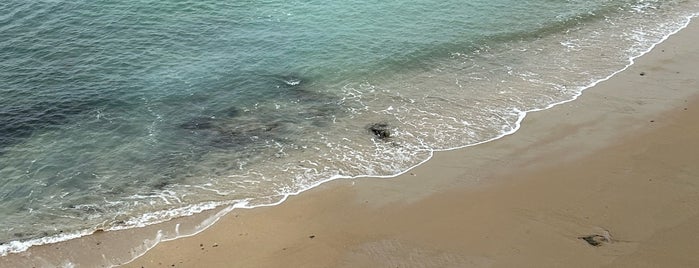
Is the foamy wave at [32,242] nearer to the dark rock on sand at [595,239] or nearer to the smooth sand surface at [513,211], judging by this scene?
the smooth sand surface at [513,211]

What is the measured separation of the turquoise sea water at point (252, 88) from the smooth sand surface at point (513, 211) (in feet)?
3.66

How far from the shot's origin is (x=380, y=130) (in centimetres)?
1995

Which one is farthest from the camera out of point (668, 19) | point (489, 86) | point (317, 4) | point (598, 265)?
point (317, 4)

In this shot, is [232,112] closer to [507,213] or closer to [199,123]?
[199,123]

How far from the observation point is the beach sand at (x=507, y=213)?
14.2 m

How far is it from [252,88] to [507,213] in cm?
1075

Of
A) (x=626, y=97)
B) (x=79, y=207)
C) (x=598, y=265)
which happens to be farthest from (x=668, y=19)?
(x=79, y=207)

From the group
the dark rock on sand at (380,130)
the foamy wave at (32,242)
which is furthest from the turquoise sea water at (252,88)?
the dark rock on sand at (380,130)

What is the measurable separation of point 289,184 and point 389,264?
4.44 m

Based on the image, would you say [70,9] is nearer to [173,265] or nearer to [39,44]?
[39,44]

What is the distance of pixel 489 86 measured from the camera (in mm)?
22578

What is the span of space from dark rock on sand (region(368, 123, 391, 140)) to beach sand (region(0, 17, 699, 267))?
7.23ft

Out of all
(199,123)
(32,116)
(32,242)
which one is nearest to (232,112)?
(199,123)

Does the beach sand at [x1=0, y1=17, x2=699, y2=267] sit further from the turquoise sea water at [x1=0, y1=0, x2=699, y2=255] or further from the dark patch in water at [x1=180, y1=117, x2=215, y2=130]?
the dark patch in water at [x1=180, y1=117, x2=215, y2=130]
